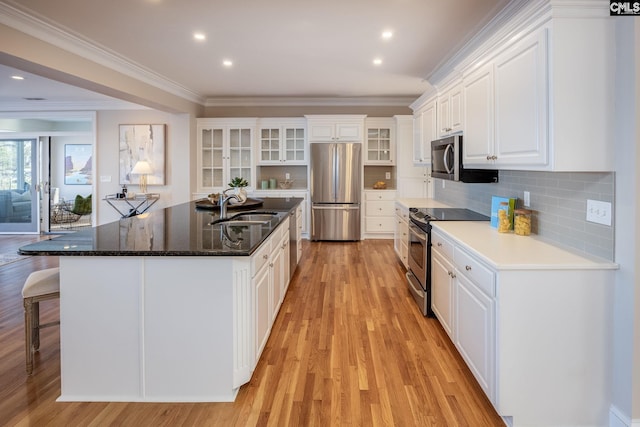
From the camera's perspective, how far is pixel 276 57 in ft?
15.7

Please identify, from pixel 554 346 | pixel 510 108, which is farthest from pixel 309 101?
pixel 554 346

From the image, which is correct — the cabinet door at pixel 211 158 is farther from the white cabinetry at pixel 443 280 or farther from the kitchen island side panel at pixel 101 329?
the kitchen island side panel at pixel 101 329

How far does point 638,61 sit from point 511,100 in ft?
2.37

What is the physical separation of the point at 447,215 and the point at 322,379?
6.45ft

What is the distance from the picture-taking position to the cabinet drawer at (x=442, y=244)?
9.28 feet

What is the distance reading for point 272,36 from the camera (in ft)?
13.3

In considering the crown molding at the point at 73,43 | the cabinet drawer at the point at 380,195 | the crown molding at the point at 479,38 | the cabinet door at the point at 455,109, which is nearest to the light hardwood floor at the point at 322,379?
the cabinet door at the point at 455,109

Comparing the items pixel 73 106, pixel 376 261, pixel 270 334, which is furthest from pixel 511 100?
pixel 73 106

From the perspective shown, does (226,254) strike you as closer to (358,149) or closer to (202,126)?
(358,149)

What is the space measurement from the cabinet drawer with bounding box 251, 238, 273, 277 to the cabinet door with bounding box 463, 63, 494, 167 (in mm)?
1674

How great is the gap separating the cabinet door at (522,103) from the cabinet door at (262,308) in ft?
5.70

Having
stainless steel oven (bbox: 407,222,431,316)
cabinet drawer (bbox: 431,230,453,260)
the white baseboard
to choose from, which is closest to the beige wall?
stainless steel oven (bbox: 407,222,431,316)

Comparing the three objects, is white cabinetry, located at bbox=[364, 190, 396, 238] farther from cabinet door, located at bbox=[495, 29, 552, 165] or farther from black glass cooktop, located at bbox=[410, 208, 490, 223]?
cabinet door, located at bbox=[495, 29, 552, 165]

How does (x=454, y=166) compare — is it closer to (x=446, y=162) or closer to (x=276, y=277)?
(x=446, y=162)
